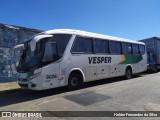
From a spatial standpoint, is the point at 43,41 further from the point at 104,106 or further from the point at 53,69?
the point at 104,106

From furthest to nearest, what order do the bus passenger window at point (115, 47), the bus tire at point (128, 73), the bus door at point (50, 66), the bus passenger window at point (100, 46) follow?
1. the bus tire at point (128, 73)
2. the bus passenger window at point (115, 47)
3. the bus passenger window at point (100, 46)
4. the bus door at point (50, 66)

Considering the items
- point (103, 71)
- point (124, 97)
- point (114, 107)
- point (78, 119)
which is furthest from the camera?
point (103, 71)

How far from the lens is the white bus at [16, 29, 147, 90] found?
Result: 9.20 m

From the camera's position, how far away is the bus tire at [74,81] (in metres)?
10.6

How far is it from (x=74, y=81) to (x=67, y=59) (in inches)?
49.9

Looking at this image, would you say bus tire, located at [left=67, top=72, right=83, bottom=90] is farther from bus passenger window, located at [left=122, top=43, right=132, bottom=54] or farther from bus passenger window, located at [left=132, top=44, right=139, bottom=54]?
bus passenger window, located at [left=132, top=44, right=139, bottom=54]

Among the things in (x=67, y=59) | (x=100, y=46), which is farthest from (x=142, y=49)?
(x=67, y=59)

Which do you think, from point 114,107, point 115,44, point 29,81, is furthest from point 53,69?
point 115,44

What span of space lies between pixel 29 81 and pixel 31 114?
281cm

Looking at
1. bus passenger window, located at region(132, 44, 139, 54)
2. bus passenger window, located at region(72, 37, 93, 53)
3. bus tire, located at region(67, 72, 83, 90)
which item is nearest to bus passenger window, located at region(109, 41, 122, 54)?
bus passenger window, located at region(72, 37, 93, 53)

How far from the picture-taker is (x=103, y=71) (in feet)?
42.1

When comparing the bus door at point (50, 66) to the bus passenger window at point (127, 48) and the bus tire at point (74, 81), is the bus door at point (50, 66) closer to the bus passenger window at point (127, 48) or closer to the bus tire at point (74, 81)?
the bus tire at point (74, 81)

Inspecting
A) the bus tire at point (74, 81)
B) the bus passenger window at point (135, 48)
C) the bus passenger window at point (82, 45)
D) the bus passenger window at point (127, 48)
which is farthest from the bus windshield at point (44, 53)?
the bus passenger window at point (135, 48)

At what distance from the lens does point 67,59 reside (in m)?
10.3
